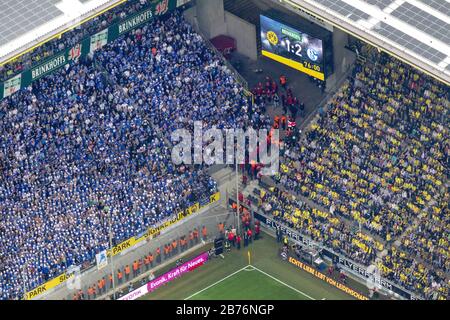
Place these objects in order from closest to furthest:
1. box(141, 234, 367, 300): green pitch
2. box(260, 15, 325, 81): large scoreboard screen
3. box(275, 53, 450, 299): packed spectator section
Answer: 1. box(275, 53, 450, 299): packed spectator section
2. box(141, 234, 367, 300): green pitch
3. box(260, 15, 325, 81): large scoreboard screen

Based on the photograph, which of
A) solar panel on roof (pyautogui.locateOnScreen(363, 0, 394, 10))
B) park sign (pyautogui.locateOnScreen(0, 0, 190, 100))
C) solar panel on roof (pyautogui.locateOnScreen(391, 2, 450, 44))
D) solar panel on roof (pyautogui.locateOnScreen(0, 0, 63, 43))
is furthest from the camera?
park sign (pyautogui.locateOnScreen(0, 0, 190, 100))

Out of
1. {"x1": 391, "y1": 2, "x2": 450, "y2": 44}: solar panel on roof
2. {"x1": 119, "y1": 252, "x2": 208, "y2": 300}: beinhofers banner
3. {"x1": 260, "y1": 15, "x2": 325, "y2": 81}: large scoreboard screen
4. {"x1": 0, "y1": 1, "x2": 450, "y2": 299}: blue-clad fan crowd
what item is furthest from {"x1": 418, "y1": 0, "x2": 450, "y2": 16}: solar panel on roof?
{"x1": 119, "y1": 252, "x2": 208, "y2": 300}: beinhofers banner

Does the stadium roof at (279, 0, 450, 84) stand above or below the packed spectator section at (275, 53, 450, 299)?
above

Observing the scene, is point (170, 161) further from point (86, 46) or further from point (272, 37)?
point (272, 37)

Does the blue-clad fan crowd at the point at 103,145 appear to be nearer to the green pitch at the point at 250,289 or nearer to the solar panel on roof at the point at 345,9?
the green pitch at the point at 250,289

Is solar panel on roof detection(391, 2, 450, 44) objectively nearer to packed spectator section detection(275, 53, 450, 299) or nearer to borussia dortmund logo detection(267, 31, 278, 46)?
packed spectator section detection(275, 53, 450, 299)

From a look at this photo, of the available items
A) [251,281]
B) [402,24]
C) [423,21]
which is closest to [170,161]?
[251,281]

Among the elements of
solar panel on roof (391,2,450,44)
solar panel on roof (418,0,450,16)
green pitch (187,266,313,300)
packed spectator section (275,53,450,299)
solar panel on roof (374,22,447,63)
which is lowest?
green pitch (187,266,313,300)
